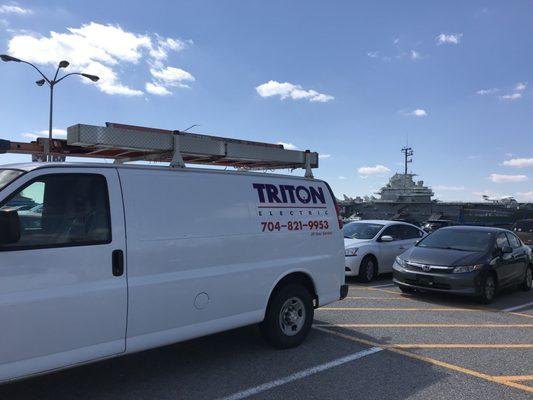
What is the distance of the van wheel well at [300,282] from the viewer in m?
5.76

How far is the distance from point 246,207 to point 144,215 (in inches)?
51.9

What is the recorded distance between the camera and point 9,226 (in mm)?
3402

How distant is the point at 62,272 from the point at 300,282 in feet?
10.1

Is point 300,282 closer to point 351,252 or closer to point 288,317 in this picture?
point 288,317

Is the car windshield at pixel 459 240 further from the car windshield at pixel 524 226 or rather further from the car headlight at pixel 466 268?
the car windshield at pixel 524 226

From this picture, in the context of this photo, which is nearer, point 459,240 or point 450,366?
point 450,366

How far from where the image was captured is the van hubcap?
5824 millimetres

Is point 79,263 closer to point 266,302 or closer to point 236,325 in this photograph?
point 236,325

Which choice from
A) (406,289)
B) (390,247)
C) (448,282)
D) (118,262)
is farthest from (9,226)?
(390,247)

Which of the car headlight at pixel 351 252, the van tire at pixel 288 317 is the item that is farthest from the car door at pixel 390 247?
the van tire at pixel 288 317

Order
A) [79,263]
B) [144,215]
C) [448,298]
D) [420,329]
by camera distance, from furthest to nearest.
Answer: [448,298] → [420,329] → [144,215] → [79,263]

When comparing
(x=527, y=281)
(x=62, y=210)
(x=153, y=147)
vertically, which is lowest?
(x=527, y=281)

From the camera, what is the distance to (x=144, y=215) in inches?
172

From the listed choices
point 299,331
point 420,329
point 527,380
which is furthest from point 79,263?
point 420,329
